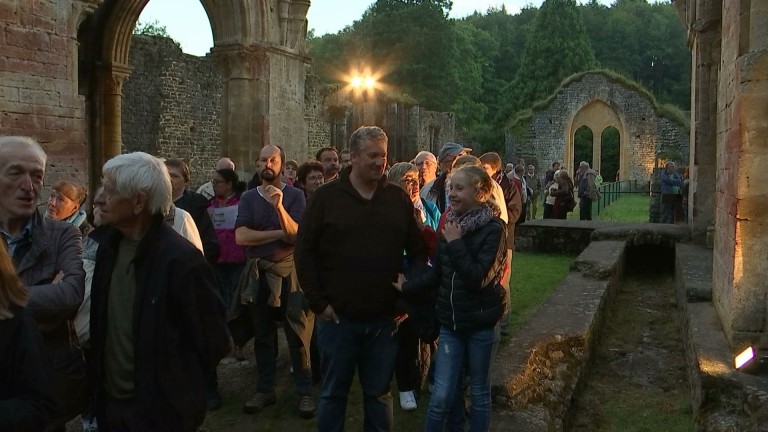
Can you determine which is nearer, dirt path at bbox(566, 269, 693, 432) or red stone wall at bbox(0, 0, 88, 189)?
dirt path at bbox(566, 269, 693, 432)

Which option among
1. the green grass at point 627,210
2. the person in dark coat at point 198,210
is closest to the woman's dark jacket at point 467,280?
the person in dark coat at point 198,210

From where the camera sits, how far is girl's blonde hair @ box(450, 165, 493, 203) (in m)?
3.53

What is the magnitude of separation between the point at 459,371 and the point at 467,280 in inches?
21.6

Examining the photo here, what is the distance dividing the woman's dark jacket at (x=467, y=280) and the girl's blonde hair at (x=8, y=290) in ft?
6.20

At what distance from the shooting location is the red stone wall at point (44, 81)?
7121mm

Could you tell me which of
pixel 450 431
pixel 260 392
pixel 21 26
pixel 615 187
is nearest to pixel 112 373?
pixel 450 431

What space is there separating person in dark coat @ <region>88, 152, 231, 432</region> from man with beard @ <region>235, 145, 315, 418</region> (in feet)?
7.10

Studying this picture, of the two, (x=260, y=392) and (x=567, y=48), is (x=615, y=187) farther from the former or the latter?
(x=567, y=48)

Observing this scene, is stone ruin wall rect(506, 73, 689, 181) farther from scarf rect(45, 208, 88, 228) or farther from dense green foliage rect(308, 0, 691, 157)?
scarf rect(45, 208, 88, 228)

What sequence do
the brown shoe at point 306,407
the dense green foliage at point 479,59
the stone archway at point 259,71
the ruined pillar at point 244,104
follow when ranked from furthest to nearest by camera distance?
the dense green foliage at point 479,59 < the ruined pillar at point 244,104 < the stone archway at point 259,71 < the brown shoe at point 306,407

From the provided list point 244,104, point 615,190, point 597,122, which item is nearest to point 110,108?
point 244,104

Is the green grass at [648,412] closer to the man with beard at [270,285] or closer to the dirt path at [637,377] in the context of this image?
the dirt path at [637,377]

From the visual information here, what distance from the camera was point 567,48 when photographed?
53719mm

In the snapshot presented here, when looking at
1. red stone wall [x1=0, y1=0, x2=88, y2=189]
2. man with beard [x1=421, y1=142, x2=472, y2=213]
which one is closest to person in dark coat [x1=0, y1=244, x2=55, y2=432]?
man with beard [x1=421, y1=142, x2=472, y2=213]
